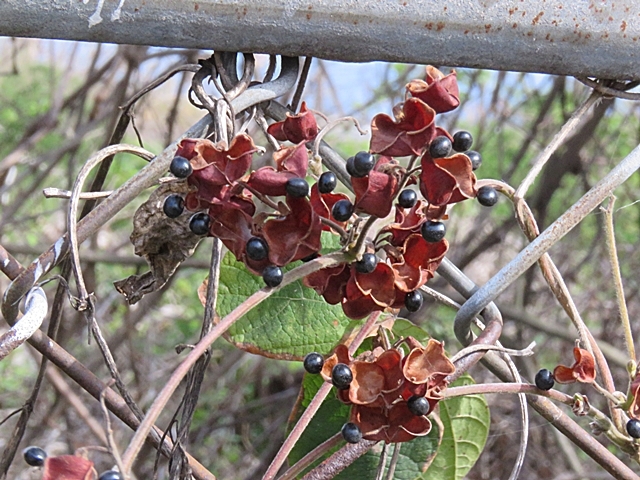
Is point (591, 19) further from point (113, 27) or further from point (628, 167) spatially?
point (113, 27)

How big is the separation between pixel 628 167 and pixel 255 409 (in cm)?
197

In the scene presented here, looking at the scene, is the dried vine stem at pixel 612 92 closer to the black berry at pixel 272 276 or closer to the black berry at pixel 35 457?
the black berry at pixel 272 276

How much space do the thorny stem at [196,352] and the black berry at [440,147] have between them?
0.09 metres

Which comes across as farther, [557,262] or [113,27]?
[557,262]

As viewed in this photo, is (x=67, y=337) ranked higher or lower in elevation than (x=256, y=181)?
lower

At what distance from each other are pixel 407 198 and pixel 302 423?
0.17m

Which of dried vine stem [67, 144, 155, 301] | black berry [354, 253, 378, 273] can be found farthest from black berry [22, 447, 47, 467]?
black berry [354, 253, 378, 273]

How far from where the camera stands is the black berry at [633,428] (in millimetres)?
557

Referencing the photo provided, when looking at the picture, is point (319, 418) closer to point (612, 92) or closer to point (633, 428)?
point (633, 428)

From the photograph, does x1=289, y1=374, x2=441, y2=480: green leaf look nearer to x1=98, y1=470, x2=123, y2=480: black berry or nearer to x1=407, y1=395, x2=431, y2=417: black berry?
x1=407, y1=395, x2=431, y2=417: black berry

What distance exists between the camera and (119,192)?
0.50 meters

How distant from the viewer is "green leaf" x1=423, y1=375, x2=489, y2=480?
757 mm

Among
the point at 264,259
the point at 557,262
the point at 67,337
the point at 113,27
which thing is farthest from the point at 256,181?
the point at 557,262

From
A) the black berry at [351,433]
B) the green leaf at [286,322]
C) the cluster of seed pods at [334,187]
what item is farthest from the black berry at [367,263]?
the green leaf at [286,322]
